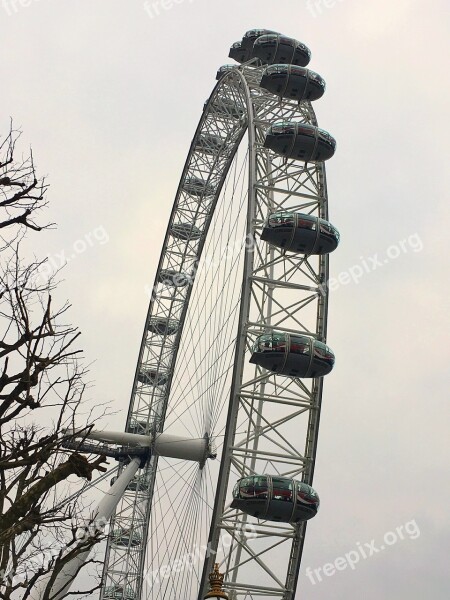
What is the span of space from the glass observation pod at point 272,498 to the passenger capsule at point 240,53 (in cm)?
2102

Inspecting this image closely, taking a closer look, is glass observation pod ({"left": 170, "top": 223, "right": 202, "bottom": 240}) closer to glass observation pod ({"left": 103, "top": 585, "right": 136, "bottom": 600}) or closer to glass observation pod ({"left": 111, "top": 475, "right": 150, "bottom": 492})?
glass observation pod ({"left": 111, "top": 475, "right": 150, "bottom": 492})

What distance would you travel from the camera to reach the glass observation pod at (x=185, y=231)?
38719 mm

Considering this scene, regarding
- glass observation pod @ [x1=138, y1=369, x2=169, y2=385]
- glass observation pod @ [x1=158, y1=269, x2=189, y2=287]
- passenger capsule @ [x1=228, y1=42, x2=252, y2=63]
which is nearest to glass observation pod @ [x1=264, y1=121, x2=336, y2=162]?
passenger capsule @ [x1=228, y1=42, x2=252, y2=63]

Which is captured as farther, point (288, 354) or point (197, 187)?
point (197, 187)

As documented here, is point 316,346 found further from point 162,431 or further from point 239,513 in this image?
point 162,431

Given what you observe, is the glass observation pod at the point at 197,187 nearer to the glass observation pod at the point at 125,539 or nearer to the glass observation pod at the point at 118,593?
the glass observation pod at the point at 125,539

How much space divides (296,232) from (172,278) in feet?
46.6

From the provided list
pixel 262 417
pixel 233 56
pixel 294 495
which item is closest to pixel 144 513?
pixel 262 417

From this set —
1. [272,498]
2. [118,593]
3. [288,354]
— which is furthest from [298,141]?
[118,593]

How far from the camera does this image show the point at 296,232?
25734 mm

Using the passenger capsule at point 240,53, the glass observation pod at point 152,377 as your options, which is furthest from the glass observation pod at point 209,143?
the glass observation pod at point 152,377

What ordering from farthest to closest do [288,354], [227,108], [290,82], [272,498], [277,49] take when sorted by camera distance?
[227,108]
[277,49]
[290,82]
[288,354]
[272,498]

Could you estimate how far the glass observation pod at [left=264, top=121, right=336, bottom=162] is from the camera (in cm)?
2753

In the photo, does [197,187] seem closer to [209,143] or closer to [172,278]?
[209,143]
